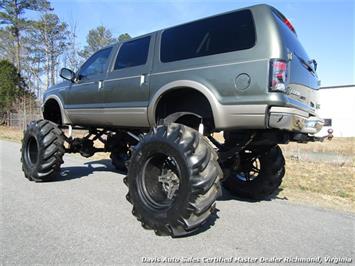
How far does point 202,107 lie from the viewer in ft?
15.3

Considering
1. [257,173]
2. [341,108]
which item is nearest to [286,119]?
[257,173]

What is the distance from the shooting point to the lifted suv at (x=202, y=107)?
3.75 metres

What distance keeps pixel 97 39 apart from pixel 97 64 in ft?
116

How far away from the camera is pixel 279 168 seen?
5461 millimetres

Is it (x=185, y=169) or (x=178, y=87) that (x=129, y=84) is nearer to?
(x=178, y=87)

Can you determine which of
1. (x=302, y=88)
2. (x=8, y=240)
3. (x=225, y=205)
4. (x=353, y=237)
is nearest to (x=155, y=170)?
(x=225, y=205)

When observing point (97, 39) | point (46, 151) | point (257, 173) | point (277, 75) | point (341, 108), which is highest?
point (97, 39)

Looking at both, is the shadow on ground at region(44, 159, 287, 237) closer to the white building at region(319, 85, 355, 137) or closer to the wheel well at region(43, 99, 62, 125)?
the wheel well at region(43, 99, 62, 125)

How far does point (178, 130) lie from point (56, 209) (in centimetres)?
Answer: 208

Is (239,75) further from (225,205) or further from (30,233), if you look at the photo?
(30,233)

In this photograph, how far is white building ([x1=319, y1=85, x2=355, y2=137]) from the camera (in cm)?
3397

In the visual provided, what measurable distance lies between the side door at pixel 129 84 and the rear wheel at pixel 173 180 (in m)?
1.00

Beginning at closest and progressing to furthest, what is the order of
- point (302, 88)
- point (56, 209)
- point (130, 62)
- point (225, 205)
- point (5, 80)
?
point (302, 88) → point (56, 209) → point (225, 205) → point (130, 62) → point (5, 80)

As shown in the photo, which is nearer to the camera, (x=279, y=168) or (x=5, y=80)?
(x=279, y=168)
